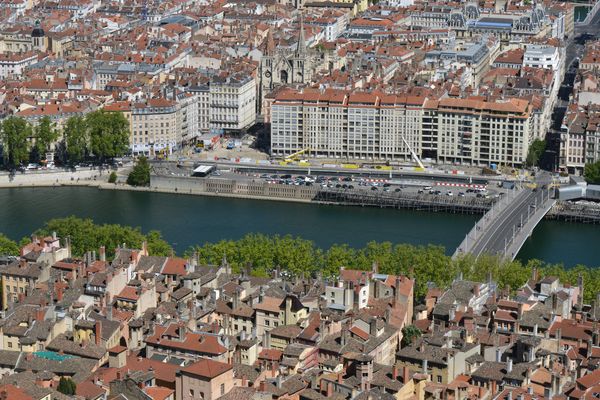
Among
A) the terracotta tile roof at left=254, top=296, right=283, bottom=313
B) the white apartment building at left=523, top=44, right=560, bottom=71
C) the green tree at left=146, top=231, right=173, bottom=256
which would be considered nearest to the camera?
the terracotta tile roof at left=254, top=296, right=283, bottom=313

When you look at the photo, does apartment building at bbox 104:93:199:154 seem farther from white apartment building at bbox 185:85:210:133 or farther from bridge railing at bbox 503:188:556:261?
bridge railing at bbox 503:188:556:261

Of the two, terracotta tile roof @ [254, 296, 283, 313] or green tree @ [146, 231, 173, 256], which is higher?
terracotta tile roof @ [254, 296, 283, 313]

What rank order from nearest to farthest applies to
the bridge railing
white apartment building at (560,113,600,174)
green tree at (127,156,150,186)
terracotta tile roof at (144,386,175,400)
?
terracotta tile roof at (144,386,175,400), the bridge railing, green tree at (127,156,150,186), white apartment building at (560,113,600,174)

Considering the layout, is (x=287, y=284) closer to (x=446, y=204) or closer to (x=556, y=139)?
(x=446, y=204)

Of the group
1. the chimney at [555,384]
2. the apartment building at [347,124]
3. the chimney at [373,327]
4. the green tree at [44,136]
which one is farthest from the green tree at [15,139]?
the chimney at [555,384]

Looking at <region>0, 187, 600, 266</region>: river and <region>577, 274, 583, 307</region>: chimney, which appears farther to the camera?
<region>0, 187, 600, 266</region>: river

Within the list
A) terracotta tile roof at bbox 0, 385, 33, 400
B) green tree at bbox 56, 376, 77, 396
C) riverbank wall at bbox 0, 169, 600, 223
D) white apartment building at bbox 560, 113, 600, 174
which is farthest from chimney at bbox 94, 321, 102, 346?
white apartment building at bbox 560, 113, 600, 174

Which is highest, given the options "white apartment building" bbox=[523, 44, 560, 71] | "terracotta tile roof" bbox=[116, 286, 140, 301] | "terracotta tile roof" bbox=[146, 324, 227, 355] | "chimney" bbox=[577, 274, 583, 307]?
"white apartment building" bbox=[523, 44, 560, 71]
